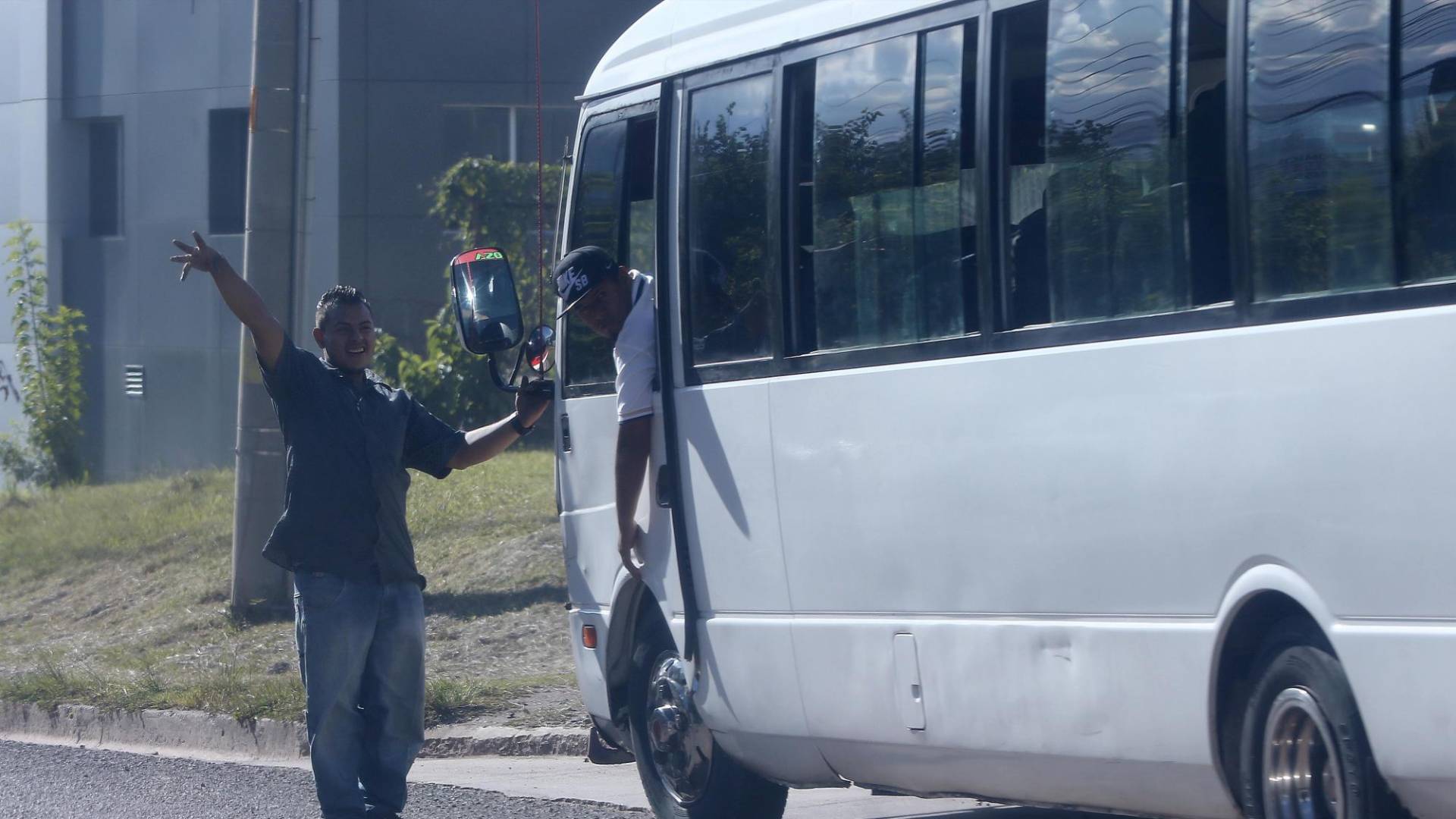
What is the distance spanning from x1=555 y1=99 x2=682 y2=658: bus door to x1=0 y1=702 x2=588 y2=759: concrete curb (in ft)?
6.20

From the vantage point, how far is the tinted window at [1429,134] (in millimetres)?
3916

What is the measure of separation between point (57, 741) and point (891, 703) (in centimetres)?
646

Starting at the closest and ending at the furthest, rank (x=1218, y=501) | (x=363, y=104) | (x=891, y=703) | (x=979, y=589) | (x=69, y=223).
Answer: (x=1218, y=501) → (x=979, y=589) → (x=891, y=703) → (x=363, y=104) → (x=69, y=223)

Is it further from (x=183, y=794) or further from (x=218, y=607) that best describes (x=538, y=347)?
(x=218, y=607)

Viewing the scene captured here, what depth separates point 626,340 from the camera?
6578 millimetres

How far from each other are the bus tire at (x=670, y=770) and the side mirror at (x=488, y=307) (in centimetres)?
115

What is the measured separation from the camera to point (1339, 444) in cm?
406

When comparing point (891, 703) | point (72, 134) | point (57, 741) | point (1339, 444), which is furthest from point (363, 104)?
point (1339, 444)

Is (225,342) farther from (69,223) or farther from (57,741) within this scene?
(57,741)

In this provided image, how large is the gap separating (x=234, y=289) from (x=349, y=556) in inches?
38.4

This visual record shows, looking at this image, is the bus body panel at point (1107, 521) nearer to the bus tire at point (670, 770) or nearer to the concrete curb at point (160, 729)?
the bus tire at point (670, 770)

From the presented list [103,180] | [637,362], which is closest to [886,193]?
[637,362]

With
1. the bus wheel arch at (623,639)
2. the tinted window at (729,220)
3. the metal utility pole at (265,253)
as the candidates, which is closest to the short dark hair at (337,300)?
the tinted window at (729,220)

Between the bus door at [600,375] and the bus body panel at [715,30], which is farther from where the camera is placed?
the bus door at [600,375]
